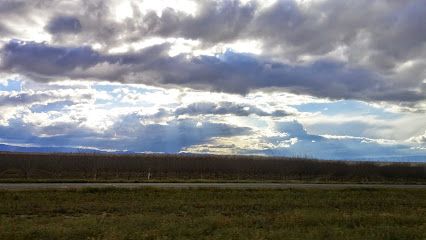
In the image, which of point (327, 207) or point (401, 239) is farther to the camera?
point (327, 207)

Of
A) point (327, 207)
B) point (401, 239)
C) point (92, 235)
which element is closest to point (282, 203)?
point (327, 207)

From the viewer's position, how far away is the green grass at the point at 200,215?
1605 cm

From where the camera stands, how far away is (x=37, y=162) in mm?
83000

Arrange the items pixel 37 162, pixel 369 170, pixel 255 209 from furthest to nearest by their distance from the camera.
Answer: pixel 369 170 < pixel 37 162 < pixel 255 209

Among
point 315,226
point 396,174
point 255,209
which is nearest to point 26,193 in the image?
point 255,209

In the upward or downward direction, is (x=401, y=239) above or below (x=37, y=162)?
below

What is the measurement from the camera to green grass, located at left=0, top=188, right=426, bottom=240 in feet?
52.6

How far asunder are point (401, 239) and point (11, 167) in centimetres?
6924

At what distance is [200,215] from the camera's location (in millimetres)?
21750

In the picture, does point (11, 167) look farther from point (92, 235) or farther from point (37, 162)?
point (92, 235)

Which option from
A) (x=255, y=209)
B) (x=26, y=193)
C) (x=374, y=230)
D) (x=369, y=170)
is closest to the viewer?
(x=374, y=230)

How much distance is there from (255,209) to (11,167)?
5973 cm

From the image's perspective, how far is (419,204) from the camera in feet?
98.0

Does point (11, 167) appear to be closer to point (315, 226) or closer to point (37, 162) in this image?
point (37, 162)
